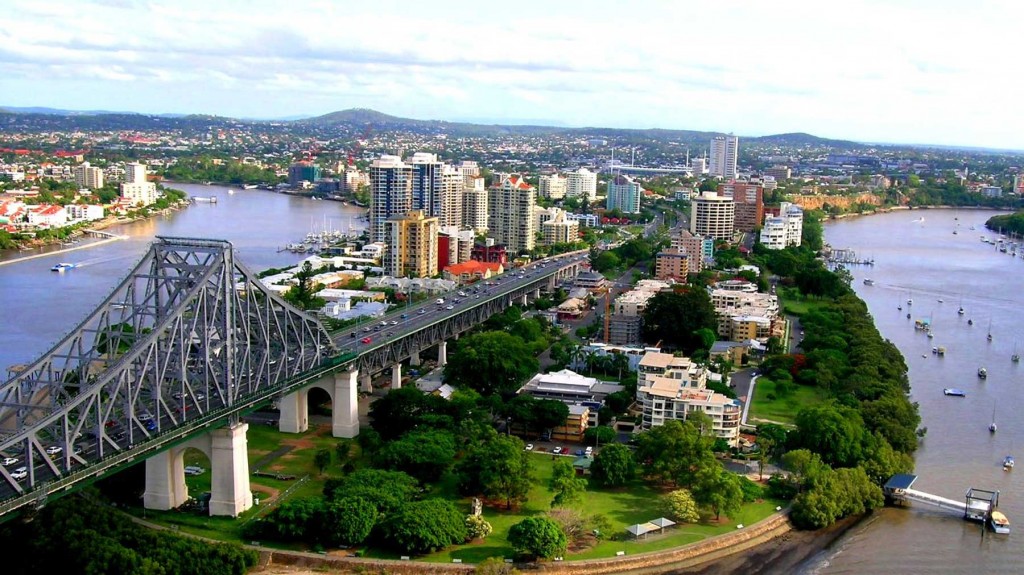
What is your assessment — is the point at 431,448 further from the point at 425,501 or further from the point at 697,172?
the point at 697,172

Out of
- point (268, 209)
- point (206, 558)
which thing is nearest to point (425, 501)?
point (206, 558)

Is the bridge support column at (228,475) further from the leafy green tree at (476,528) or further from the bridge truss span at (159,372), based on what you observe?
the leafy green tree at (476,528)

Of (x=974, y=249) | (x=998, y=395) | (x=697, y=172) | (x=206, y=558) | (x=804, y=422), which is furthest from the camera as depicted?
(x=697, y=172)

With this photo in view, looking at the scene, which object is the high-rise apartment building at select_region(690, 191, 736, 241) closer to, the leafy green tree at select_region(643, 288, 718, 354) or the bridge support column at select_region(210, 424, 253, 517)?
the leafy green tree at select_region(643, 288, 718, 354)

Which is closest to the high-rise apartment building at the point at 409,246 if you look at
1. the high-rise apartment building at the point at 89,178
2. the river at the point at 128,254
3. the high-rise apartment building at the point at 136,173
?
the river at the point at 128,254

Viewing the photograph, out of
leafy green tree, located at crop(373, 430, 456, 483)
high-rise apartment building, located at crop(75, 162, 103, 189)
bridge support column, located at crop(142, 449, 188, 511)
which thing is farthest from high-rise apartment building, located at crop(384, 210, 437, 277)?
high-rise apartment building, located at crop(75, 162, 103, 189)

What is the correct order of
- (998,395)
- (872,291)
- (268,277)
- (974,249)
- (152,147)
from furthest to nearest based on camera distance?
(152,147)
(974,249)
(872,291)
(268,277)
(998,395)
